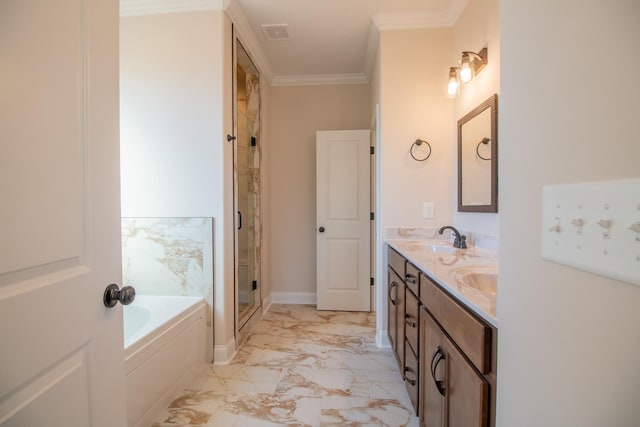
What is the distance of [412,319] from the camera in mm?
1474

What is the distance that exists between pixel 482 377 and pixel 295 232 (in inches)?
110

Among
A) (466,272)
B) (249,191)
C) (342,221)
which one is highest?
(249,191)

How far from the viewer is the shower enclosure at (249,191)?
9.21ft

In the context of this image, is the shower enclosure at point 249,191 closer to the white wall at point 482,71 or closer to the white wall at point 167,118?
the white wall at point 167,118

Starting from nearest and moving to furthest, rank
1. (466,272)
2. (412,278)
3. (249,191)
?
(466,272) → (412,278) → (249,191)

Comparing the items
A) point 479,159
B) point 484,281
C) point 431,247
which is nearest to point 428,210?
point 431,247

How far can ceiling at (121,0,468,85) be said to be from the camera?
6.86 ft

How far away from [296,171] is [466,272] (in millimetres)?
2538

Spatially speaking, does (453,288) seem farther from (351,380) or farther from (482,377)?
(351,380)

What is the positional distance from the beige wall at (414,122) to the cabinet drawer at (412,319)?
34.0 inches

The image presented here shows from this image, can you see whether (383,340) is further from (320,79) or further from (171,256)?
(320,79)

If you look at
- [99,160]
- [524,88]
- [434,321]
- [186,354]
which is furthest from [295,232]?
[524,88]

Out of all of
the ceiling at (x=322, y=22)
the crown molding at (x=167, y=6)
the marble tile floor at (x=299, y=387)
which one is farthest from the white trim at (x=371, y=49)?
the marble tile floor at (x=299, y=387)

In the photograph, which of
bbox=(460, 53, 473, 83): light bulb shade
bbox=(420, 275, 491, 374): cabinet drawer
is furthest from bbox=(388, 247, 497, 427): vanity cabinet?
bbox=(460, 53, 473, 83): light bulb shade
